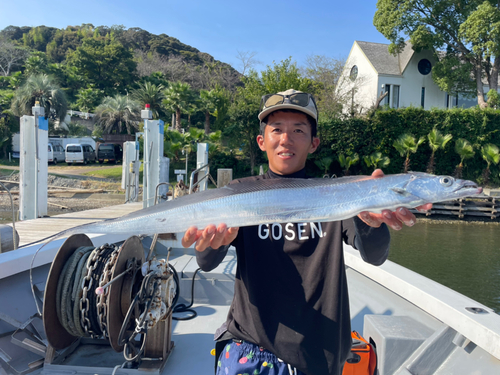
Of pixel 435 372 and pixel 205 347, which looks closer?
pixel 435 372

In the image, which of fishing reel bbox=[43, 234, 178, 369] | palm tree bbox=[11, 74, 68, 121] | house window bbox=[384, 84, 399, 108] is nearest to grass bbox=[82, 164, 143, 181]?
palm tree bbox=[11, 74, 68, 121]

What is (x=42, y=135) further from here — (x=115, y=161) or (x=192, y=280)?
(x=115, y=161)

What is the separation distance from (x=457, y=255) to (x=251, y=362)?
17.3 m

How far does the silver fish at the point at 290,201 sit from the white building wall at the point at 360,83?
33.6 m

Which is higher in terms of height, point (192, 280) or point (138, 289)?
point (138, 289)

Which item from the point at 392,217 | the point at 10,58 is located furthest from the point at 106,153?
the point at 10,58

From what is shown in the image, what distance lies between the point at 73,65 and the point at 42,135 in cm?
5590

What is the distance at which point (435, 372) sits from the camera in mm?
3125

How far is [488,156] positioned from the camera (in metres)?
28.7

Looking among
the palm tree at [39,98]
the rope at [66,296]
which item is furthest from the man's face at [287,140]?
the palm tree at [39,98]

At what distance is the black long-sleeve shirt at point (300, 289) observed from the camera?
1966 mm

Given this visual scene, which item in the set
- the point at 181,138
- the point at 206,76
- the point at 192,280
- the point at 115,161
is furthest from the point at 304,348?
the point at 206,76

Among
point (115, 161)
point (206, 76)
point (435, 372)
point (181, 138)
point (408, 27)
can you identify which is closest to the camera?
point (435, 372)

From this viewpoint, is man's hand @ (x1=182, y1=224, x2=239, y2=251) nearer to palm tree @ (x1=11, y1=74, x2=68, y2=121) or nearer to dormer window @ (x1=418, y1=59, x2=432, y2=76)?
palm tree @ (x1=11, y1=74, x2=68, y2=121)
